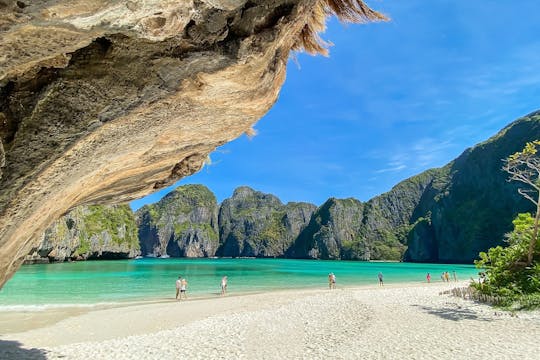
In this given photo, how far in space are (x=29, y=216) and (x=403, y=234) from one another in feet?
695

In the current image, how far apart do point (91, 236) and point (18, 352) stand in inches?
3507

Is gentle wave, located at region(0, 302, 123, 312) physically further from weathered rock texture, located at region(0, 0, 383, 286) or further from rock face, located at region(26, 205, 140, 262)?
rock face, located at region(26, 205, 140, 262)

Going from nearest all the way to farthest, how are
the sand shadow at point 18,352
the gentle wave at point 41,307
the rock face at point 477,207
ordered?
the sand shadow at point 18,352 < the gentle wave at point 41,307 < the rock face at point 477,207

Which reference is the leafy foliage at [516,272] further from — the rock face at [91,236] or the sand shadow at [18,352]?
the rock face at [91,236]

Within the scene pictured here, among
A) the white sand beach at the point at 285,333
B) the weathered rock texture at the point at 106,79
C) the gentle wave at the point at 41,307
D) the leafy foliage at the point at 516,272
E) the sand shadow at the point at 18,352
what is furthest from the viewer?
the gentle wave at the point at 41,307

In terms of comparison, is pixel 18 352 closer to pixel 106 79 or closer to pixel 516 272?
pixel 106 79

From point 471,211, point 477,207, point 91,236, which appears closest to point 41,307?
point 91,236

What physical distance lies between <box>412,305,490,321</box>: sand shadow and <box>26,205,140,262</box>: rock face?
207 ft

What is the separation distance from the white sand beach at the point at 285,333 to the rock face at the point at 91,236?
182 feet

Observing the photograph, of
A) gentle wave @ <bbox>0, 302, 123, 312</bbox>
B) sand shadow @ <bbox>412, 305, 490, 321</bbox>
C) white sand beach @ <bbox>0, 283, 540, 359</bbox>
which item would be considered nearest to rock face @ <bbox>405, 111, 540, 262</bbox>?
sand shadow @ <bbox>412, 305, 490, 321</bbox>

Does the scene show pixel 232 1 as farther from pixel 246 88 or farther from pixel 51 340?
pixel 51 340

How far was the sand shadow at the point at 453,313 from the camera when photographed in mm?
13748

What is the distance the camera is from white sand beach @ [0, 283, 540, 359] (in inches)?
378

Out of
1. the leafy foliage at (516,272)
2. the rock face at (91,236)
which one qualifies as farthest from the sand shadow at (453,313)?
the rock face at (91,236)
